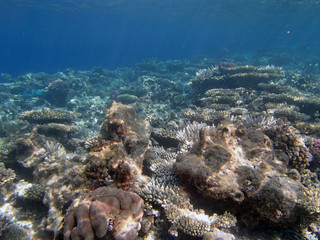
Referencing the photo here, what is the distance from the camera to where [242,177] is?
3154 millimetres

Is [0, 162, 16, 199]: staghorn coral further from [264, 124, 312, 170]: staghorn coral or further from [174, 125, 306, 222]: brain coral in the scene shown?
[264, 124, 312, 170]: staghorn coral

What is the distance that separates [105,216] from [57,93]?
52.0ft

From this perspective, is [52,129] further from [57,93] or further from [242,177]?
[57,93]

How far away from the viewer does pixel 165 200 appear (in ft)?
10.6

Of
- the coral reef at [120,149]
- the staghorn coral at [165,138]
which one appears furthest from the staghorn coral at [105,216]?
the staghorn coral at [165,138]

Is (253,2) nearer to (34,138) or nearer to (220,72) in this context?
(220,72)

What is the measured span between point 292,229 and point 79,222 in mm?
3412

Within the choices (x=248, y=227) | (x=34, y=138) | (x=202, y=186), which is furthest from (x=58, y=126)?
(x=248, y=227)

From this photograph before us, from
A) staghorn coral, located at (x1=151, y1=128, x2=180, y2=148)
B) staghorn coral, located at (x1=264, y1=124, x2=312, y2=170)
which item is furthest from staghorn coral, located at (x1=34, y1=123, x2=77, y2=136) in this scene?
staghorn coral, located at (x1=264, y1=124, x2=312, y2=170)

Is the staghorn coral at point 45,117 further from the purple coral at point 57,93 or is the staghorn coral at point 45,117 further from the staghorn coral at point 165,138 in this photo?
the purple coral at point 57,93

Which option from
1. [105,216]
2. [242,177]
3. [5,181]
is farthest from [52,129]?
[242,177]

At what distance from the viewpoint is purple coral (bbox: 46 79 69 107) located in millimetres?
15716

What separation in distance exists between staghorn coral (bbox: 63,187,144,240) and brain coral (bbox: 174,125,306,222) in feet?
3.46

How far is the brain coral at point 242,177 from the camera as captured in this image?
115 inches
